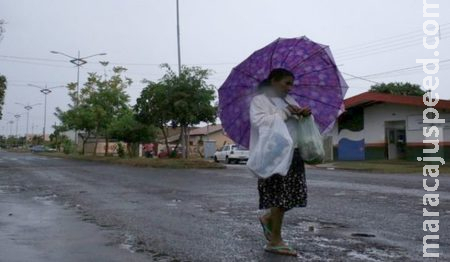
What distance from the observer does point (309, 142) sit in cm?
583

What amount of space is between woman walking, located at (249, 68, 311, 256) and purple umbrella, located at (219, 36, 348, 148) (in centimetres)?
20

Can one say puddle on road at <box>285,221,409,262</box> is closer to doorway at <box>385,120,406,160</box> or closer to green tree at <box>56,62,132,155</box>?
doorway at <box>385,120,406,160</box>

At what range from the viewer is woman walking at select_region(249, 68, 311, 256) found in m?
5.79

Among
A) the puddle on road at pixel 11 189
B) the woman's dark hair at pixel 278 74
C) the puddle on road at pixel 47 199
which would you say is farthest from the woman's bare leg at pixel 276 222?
the puddle on road at pixel 11 189

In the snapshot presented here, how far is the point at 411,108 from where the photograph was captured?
124 feet

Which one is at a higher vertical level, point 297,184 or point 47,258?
point 297,184

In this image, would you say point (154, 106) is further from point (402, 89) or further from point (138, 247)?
point (402, 89)

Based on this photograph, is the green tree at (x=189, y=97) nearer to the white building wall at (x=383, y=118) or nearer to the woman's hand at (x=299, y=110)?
the white building wall at (x=383, y=118)

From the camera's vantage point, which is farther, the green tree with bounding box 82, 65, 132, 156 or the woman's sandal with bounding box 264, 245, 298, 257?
the green tree with bounding box 82, 65, 132, 156

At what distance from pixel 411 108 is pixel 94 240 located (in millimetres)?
33627

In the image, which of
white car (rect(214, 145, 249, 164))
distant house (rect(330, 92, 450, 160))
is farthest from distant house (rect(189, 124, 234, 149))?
distant house (rect(330, 92, 450, 160))

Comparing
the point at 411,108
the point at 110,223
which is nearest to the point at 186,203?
the point at 110,223

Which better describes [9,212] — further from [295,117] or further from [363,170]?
[363,170]

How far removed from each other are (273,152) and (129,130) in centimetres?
4433
